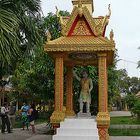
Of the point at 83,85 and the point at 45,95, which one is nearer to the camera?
the point at 83,85

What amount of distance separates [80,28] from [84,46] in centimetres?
119

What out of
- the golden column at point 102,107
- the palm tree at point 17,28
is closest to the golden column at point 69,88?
the golden column at point 102,107

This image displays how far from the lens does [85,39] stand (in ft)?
48.7

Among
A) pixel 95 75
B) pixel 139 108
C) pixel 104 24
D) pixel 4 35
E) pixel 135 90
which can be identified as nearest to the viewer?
pixel 4 35

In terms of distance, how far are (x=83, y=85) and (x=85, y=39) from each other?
2034 mm

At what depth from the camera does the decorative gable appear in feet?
49.8

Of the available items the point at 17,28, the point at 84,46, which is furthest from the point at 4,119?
the point at 17,28

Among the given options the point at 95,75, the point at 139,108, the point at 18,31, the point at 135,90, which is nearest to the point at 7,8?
the point at 18,31

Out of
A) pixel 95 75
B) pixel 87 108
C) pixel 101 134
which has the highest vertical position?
pixel 95 75

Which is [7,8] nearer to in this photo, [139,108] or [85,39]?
[85,39]

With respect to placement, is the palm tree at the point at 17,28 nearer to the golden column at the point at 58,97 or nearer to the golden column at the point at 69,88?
the golden column at the point at 58,97

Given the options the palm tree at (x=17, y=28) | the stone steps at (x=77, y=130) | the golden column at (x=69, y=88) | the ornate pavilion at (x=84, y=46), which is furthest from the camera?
the golden column at (x=69, y=88)

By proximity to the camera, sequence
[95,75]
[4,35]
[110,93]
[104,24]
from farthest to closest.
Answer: [110,93], [95,75], [104,24], [4,35]

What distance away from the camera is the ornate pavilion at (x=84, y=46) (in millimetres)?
14133
